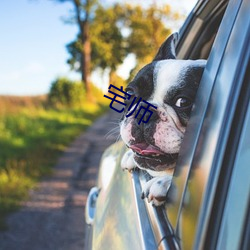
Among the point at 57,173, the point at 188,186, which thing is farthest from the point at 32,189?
the point at 188,186

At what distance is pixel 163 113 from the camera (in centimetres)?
153

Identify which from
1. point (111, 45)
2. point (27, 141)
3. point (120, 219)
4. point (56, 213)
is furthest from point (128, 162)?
point (27, 141)

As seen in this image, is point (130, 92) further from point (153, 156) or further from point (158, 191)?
→ point (158, 191)

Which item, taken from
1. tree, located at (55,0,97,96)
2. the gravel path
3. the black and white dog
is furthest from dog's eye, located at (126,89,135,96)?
tree, located at (55,0,97,96)

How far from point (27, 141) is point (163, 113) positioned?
25.4 feet

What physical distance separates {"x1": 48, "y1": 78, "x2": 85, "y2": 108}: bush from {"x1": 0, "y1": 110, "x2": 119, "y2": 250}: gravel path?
1055cm

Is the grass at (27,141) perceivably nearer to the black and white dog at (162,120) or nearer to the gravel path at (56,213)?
the gravel path at (56,213)

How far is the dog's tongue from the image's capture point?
156cm

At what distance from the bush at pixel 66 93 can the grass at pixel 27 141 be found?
1430mm

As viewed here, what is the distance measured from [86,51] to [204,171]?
54.1ft

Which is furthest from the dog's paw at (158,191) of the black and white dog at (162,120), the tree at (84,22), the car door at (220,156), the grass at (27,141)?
the tree at (84,22)

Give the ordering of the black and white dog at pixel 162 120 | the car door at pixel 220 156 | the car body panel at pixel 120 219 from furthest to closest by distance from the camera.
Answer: the black and white dog at pixel 162 120
the car body panel at pixel 120 219
the car door at pixel 220 156

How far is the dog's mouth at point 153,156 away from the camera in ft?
5.13

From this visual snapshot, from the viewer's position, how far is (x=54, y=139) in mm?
9961
